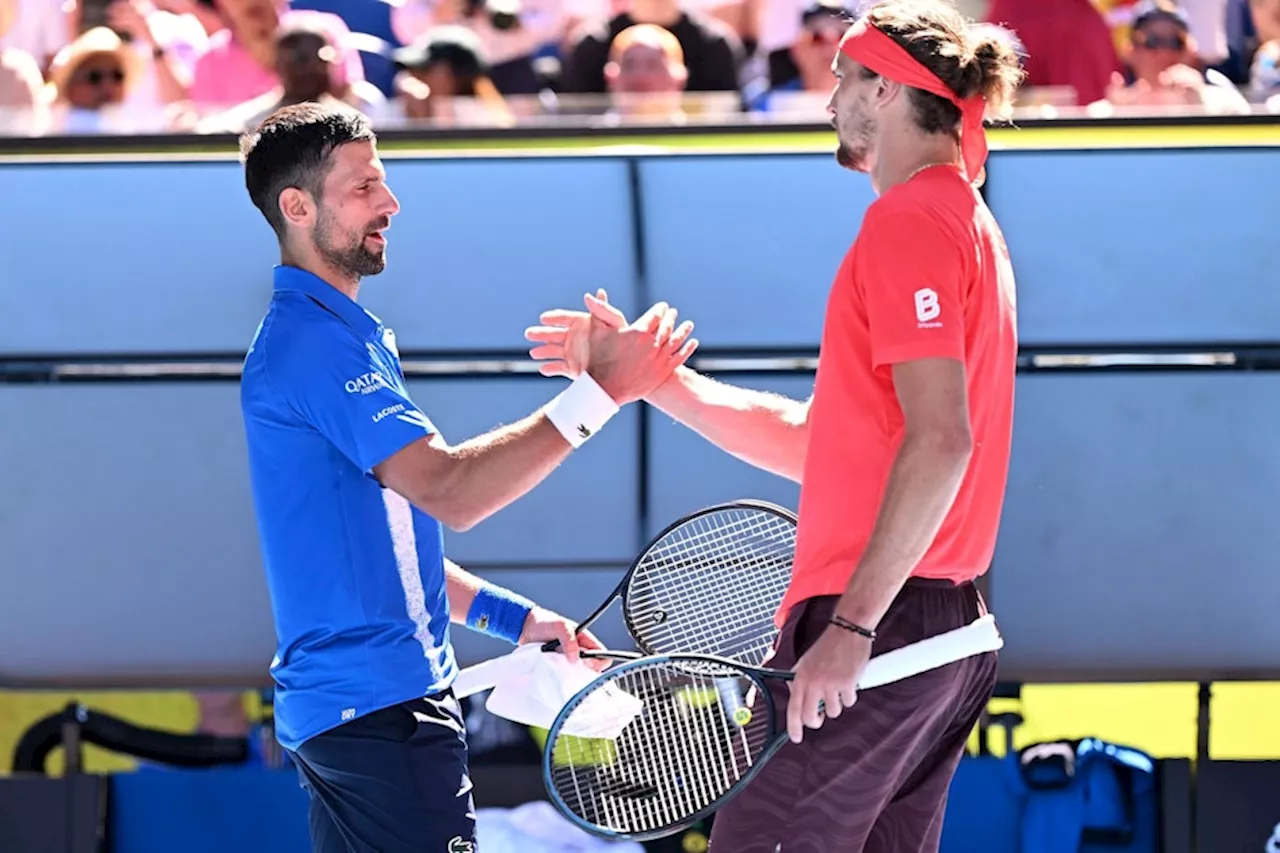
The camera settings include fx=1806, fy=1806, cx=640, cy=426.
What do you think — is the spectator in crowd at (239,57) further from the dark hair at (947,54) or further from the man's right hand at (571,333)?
the dark hair at (947,54)

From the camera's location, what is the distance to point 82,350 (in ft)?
15.9

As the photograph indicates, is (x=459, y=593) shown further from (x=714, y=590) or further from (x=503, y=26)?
(x=503, y=26)

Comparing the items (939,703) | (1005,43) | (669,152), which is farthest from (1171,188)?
(939,703)

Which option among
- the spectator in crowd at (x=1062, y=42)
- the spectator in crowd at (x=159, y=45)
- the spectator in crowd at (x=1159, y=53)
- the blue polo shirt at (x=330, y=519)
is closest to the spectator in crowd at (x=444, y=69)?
the spectator in crowd at (x=159, y=45)

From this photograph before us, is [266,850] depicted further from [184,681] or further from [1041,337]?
[1041,337]

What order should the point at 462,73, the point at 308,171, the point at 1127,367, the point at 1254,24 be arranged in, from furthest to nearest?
the point at 1254,24
the point at 462,73
the point at 1127,367
the point at 308,171

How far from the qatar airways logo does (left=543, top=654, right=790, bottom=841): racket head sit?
0.63 m

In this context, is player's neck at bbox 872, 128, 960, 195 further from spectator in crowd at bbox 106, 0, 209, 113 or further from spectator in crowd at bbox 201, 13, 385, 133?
spectator in crowd at bbox 106, 0, 209, 113

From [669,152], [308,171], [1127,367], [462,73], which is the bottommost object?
[1127,367]

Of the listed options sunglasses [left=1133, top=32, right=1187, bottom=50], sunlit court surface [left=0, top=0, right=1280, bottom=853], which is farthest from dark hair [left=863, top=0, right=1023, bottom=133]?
sunglasses [left=1133, top=32, right=1187, bottom=50]

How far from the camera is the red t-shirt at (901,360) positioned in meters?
2.87

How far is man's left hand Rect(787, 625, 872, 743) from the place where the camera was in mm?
2863

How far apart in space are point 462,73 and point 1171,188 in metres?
2.59

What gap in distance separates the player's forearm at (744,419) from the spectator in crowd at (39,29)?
4.65m
